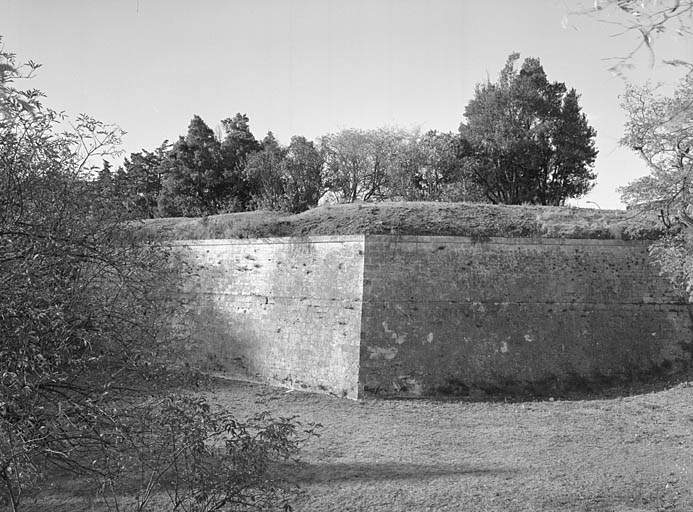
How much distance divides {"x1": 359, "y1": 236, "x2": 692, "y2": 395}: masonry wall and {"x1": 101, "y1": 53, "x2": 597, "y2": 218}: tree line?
11.4 meters

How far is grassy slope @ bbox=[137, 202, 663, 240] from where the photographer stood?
1138cm

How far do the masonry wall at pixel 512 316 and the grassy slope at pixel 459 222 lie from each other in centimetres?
Result: 24

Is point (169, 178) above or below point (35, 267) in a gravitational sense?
above

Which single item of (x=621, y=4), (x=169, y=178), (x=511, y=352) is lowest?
(x=511, y=352)

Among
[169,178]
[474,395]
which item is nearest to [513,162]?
[169,178]

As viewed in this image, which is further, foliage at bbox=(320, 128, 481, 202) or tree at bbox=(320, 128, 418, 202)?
tree at bbox=(320, 128, 418, 202)

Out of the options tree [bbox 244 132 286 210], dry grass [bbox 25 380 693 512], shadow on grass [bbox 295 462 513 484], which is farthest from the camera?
tree [bbox 244 132 286 210]

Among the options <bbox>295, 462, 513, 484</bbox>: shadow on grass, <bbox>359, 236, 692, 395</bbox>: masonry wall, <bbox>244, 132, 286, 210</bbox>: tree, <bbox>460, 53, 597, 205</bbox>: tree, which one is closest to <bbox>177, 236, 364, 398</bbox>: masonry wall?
<bbox>359, 236, 692, 395</bbox>: masonry wall

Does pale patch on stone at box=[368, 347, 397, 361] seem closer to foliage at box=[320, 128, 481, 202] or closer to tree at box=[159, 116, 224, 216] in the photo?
foliage at box=[320, 128, 481, 202]

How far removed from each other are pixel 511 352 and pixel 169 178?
61.4ft

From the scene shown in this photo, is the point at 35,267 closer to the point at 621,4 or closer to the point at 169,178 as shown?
the point at 621,4

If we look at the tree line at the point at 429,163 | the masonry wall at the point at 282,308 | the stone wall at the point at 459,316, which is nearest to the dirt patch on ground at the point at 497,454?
the stone wall at the point at 459,316

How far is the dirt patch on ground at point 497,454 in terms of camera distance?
629 cm

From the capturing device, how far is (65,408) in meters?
3.84
